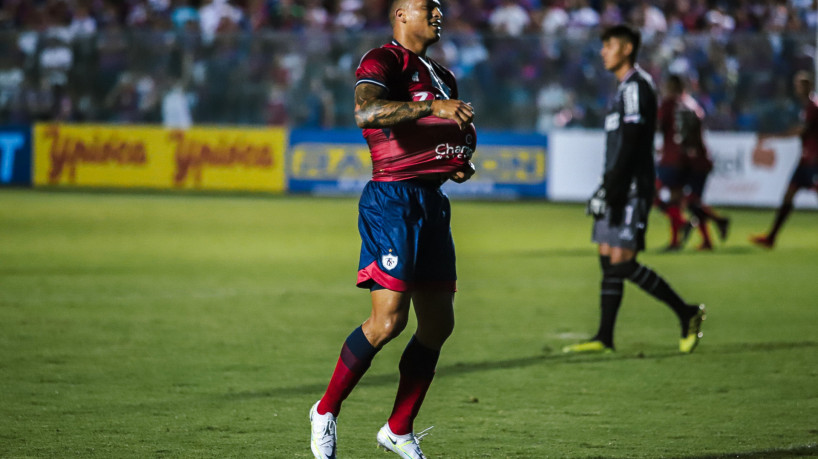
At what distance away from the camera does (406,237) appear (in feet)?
15.4

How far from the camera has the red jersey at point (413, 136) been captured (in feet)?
15.5

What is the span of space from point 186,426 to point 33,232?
10119 millimetres

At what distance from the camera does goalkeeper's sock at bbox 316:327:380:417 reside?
4.78 m

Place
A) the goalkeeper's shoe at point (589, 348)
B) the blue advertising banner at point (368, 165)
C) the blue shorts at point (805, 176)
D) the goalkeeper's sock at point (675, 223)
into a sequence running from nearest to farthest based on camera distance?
the goalkeeper's shoe at point (589, 348)
the goalkeeper's sock at point (675, 223)
the blue shorts at point (805, 176)
the blue advertising banner at point (368, 165)

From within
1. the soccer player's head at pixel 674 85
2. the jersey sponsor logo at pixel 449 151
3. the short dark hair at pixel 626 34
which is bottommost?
the soccer player's head at pixel 674 85

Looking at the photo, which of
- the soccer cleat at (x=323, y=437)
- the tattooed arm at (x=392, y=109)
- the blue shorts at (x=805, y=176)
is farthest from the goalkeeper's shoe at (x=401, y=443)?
the blue shorts at (x=805, y=176)

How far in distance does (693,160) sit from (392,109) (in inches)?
420

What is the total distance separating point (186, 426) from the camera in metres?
5.47

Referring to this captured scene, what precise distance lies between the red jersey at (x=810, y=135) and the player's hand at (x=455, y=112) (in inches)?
431

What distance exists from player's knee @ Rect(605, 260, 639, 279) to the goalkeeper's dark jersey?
433 mm

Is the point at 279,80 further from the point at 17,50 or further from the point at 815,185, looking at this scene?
the point at 815,185

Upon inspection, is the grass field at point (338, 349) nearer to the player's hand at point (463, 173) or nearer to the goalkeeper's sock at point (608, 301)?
the goalkeeper's sock at point (608, 301)

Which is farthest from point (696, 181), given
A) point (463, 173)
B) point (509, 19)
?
point (463, 173)

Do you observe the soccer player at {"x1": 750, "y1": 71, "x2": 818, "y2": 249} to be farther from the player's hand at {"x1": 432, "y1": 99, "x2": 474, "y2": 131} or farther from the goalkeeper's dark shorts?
the player's hand at {"x1": 432, "y1": 99, "x2": 474, "y2": 131}
